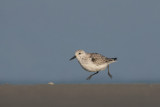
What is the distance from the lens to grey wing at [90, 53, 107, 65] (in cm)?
1438

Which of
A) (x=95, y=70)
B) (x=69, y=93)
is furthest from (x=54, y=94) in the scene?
(x=95, y=70)

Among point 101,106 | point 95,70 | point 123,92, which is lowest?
point 101,106

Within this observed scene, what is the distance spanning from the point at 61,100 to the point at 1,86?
2.04 m

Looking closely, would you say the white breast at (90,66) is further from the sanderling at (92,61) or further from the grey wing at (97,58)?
the grey wing at (97,58)

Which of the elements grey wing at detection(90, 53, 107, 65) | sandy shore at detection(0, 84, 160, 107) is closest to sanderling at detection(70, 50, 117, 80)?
grey wing at detection(90, 53, 107, 65)

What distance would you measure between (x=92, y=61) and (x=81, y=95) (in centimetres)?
368

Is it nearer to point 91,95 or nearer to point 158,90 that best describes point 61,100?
point 91,95

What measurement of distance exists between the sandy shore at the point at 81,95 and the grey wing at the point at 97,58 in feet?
8.63

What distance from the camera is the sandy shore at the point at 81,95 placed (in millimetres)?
9961

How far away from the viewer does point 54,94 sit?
10914mm

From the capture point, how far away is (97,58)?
1448 centimetres

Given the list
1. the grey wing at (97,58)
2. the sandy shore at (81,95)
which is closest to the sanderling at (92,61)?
the grey wing at (97,58)

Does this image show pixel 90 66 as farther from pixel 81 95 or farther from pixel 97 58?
pixel 81 95

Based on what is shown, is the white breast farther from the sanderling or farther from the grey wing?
the grey wing
